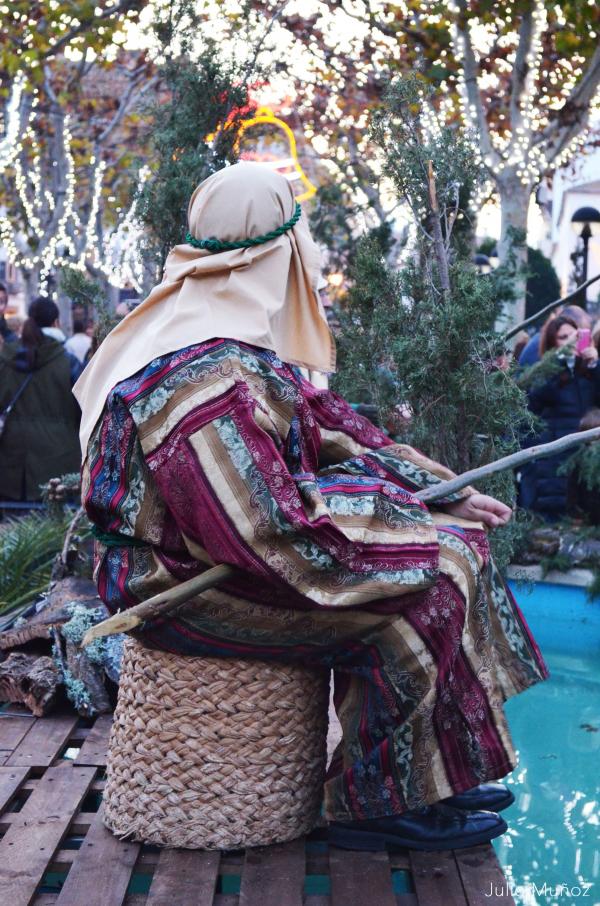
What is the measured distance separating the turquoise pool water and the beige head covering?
1.48 metres

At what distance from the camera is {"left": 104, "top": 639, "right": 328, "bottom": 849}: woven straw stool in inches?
97.7

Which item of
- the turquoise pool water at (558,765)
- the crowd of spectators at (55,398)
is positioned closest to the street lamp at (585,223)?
the crowd of spectators at (55,398)

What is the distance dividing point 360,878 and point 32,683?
4.92 feet

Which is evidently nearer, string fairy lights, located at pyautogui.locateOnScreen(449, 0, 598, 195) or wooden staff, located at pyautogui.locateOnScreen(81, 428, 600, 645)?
wooden staff, located at pyautogui.locateOnScreen(81, 428, 600, 645)

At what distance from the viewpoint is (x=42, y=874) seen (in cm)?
241

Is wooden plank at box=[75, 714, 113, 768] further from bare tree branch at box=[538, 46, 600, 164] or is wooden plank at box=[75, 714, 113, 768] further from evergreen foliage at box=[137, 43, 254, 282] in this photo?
bare tree branch at box=[538, 46, 600, 164]

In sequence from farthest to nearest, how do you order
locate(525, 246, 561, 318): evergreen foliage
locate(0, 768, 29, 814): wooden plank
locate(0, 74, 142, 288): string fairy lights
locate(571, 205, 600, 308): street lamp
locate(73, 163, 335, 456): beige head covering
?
locate(525, 246, 561, 318): evergreen foliage
locate(0, 74, 142, 288): string fairy lights
locate(571, 205, 600, 308): street lamp
locate(0, 768, 29, 814): wooden plank
locate(73, 163, 335, 456): beige head covering

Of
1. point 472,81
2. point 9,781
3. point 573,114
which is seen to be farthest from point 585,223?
point 9,781

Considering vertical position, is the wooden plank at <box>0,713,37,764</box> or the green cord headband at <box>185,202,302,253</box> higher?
the green cord headband at <box>185,202,302,253</box>

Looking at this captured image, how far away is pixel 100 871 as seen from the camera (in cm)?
243

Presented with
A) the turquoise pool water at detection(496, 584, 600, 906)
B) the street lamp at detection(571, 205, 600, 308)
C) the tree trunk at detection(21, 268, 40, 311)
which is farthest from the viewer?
the tree trunk at detection(21, 268, 40, 311)

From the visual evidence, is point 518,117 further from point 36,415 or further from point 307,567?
point 307,567

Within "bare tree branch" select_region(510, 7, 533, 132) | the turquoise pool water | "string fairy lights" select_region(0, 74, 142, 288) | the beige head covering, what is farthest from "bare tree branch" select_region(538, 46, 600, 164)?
the beige head covering

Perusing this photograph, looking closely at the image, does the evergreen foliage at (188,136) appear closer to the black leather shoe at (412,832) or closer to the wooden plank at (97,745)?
the wooden plank at (97,745)
